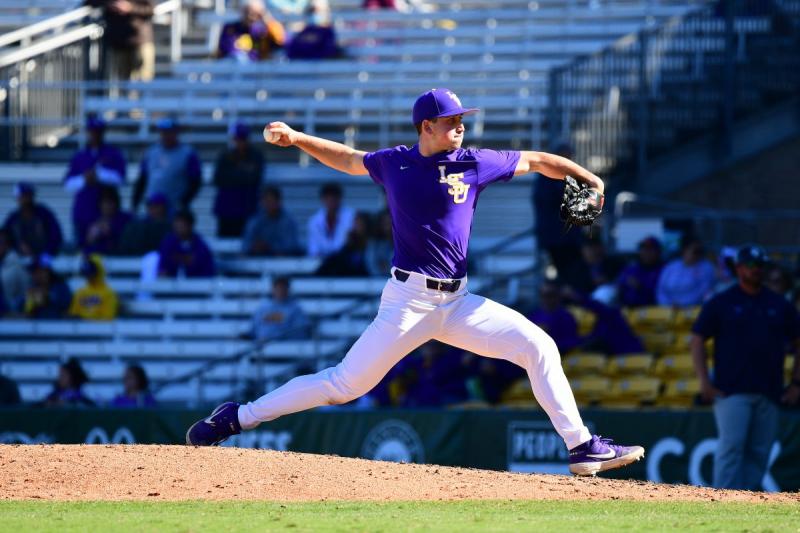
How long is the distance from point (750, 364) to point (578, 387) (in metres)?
3.19

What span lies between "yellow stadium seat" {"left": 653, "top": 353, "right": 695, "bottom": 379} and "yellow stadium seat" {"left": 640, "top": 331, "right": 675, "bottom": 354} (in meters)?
0.20

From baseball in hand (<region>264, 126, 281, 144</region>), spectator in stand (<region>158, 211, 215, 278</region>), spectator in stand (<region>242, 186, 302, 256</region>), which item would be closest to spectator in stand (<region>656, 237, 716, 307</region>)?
spectator in stand (<region>242, 186, 302, 256</region>)

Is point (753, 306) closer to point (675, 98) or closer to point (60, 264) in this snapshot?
point (675, 98)

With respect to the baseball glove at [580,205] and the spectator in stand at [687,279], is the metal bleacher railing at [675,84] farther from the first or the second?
the baseball glove at [580,205]

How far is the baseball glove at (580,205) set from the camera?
803 cm

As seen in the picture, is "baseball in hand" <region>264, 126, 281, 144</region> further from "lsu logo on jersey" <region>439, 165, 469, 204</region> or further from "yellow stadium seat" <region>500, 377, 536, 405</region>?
"yellow stadium seat" <region>500, 377, 536, 405</region>

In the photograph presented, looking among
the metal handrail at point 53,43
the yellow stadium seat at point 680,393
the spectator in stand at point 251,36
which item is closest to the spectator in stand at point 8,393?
the metal handrail at point 53,43

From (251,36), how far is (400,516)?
13.5m

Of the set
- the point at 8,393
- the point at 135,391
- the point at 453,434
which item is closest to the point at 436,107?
A: the point at 453,434

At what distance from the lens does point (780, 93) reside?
55.5ft

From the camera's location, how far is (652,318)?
1394 cm

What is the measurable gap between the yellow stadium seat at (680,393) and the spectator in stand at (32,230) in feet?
24.8

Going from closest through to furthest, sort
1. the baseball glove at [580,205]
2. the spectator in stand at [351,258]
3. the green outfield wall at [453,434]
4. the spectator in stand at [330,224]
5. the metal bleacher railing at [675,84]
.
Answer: the baseball glove at [580,205] < the green outfield wall at [453,434] < the spectator in stand at [351,258] < the spectator in stand at [330,224] < the metal bleacher railing at [675,84]

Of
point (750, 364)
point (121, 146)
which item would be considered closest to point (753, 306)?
point (750, 364)
